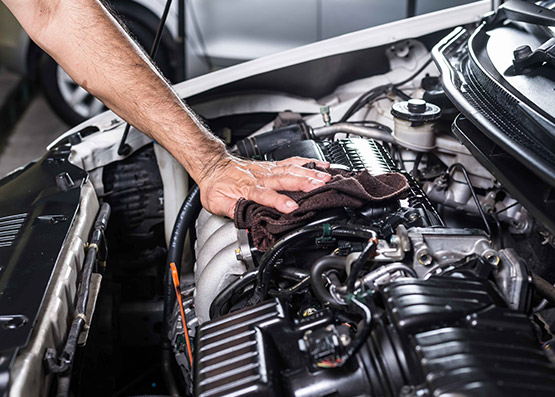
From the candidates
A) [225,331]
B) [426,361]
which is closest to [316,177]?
[225,331]

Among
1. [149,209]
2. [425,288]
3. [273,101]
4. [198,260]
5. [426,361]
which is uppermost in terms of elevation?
[273,101]

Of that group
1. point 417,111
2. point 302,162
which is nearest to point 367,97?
point 417,111

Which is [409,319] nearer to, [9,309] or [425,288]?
[425,288]

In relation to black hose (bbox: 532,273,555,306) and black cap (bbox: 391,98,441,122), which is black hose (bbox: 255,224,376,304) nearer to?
black hose (bbox: 532,273,555,306)

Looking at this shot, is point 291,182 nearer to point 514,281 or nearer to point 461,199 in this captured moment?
point 514,281

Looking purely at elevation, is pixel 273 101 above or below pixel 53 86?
below

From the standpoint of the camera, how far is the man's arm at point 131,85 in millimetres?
1327

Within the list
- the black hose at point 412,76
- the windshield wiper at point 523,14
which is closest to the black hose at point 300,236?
the windshield wiper at point 523,14

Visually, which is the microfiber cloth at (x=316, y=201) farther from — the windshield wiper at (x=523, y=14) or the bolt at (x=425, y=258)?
the windshield wiper at (x=523, y=14)

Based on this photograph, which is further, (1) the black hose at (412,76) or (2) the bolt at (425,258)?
(1) the black hose at (412,76)

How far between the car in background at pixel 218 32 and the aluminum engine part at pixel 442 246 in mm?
3046

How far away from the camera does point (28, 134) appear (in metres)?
4.20

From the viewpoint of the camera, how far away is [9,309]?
0.97m

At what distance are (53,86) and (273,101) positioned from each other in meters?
2.58
